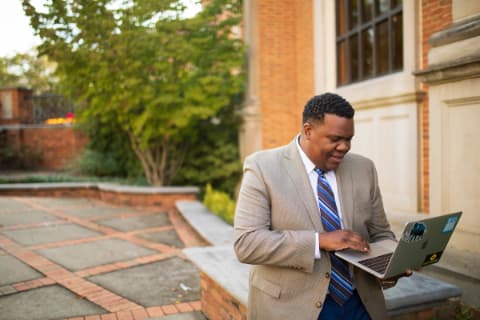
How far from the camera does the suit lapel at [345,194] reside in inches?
83.4

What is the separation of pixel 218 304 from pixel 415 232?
2141 millimetres

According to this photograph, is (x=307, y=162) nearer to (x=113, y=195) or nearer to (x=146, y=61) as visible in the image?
(x=146, y=61)

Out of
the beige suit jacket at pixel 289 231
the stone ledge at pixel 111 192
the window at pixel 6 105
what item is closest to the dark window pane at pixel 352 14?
the stone ledge at pixel 111 192

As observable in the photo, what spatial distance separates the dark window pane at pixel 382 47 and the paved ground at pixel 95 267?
373 cm

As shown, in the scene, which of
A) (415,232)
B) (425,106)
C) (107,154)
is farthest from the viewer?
(107,154)

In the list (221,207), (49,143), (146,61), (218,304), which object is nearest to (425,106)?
(218,304)

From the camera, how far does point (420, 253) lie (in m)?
1.96

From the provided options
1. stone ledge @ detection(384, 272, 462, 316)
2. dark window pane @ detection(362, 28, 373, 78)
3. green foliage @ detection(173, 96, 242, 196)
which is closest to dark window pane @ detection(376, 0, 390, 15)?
dark window pane @ detection(362, 28, 373, 78)

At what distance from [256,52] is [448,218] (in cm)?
852

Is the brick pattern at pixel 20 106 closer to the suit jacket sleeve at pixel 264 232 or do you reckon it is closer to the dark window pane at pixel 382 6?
the dark window pane at pixel 382 6

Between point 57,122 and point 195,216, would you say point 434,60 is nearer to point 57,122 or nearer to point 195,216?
point 195,216

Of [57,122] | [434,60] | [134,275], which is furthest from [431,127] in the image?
[57,122]

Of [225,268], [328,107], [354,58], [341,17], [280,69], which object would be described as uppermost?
[341,17]

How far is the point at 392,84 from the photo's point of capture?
555cm
